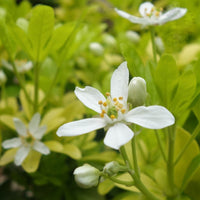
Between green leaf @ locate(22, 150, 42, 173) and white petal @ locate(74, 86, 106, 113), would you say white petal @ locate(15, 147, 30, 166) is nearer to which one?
green leaf @ locate(22, 150, 42, 173)

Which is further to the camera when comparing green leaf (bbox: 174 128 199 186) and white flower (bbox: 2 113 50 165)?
white flower (bbox: 2 113 50 165)

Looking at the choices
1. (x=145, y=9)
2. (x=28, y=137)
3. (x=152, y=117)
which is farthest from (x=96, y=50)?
(x=152, y=117)

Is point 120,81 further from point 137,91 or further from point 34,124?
point 34,124

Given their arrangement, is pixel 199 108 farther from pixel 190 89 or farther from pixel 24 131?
pixel 24 131

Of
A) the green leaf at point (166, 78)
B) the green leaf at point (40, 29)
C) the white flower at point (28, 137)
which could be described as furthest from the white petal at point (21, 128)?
the green leaf at point (166, 78)

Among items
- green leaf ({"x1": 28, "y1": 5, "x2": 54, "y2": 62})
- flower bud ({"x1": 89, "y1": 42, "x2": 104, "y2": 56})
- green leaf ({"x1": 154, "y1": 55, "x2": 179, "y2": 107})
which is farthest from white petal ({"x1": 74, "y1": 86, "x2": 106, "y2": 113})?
flower bud ({"x1": 89, "y1": 42, "x2": 104, "y2": 56})

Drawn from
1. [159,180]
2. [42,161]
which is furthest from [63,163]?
[159,180]
